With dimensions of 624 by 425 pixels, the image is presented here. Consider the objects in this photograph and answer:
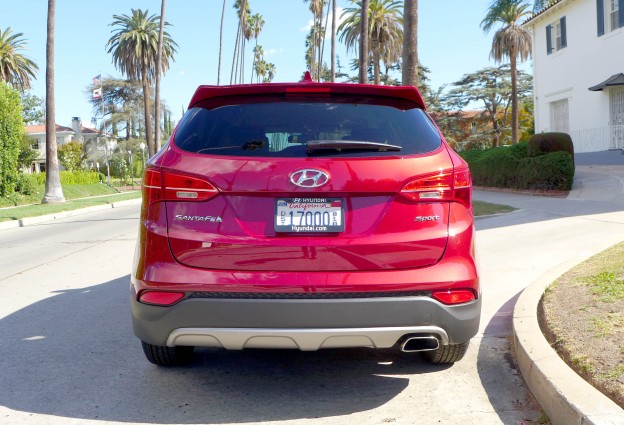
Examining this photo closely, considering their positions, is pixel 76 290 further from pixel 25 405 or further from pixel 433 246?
pixel 433 246

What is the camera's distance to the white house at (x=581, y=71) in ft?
80.2

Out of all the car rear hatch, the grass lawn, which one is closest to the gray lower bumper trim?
the car rear hatch

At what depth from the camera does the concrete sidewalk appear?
3.30 m

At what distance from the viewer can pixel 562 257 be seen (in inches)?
321

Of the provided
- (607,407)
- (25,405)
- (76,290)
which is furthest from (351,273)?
(76,290)

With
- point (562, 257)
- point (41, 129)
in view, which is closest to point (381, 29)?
point (562, 257)

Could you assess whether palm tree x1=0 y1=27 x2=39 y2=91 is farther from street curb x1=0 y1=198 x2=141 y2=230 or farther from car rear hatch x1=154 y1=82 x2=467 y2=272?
car rear hatch x1=154 y1=82 x2=467 y2=272

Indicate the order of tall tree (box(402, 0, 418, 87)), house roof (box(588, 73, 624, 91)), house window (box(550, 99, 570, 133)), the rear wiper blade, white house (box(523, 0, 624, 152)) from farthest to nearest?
A: house window (box(550, 99, 570, 133))
white house (box(523, 0, 624, 152))
house roof (box(588, 73, 624, 91))
tall tree (box(402, 0, 418, 87))
the rear wiper blade

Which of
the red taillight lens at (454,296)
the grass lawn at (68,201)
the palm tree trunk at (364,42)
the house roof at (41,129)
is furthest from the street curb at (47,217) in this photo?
the house roof at (41,129)

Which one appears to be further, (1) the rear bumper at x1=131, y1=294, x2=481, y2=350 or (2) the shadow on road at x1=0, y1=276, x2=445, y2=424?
(2) the shadow on road at x1=0, y1=276, x2=445, y2=424

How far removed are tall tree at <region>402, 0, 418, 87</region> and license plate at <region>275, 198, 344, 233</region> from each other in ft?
37.1

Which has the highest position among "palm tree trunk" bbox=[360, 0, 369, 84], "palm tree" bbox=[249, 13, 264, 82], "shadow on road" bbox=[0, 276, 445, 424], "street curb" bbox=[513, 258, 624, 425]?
"palm tree" bbox=[249, 13, 264, 82]

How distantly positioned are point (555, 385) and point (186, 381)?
2.26 metres

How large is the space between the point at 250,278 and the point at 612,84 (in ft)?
77.9
